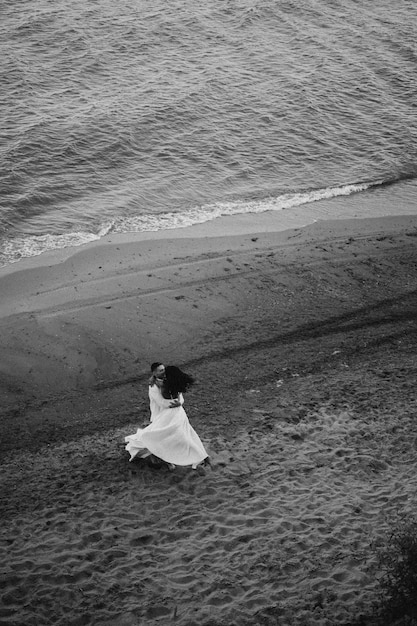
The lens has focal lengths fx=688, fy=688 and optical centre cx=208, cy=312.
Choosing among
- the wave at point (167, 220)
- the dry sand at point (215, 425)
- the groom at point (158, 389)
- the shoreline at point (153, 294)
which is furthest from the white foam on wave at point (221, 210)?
the groom at point (158, 389)

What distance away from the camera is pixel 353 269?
1688 centimetres

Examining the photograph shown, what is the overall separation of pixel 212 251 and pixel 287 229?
2.67m

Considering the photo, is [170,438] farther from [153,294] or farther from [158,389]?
[153,294]

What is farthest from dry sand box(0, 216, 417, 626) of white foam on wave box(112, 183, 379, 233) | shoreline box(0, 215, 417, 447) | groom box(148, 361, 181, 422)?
white foam on wave box(112, 183, 379, 233)

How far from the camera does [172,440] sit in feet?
35.2

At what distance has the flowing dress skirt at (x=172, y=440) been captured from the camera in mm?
10734

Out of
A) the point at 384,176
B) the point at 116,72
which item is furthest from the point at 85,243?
the point at 116,72

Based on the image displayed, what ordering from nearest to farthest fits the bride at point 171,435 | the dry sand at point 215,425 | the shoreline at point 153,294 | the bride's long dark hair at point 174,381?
the dry sand at point 215,425 < the bride's long dark hair at point 174,381 < the bride at point 171,435 < the shoreline at point 153,294

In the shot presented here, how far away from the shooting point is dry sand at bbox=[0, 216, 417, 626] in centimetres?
895

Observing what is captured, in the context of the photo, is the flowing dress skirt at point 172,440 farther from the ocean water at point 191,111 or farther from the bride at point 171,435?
the ocean water at point 191,111

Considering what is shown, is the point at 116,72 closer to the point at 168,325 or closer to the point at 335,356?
the point at 168,325

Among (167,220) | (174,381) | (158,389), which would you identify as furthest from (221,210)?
(174,381)

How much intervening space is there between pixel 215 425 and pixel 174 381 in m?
1.85

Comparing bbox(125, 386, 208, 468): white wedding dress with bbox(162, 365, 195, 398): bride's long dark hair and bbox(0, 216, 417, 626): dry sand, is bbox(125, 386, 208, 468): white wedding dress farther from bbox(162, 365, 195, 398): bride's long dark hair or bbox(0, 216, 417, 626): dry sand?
bbox(0, 216, 417, 626): dry sand
